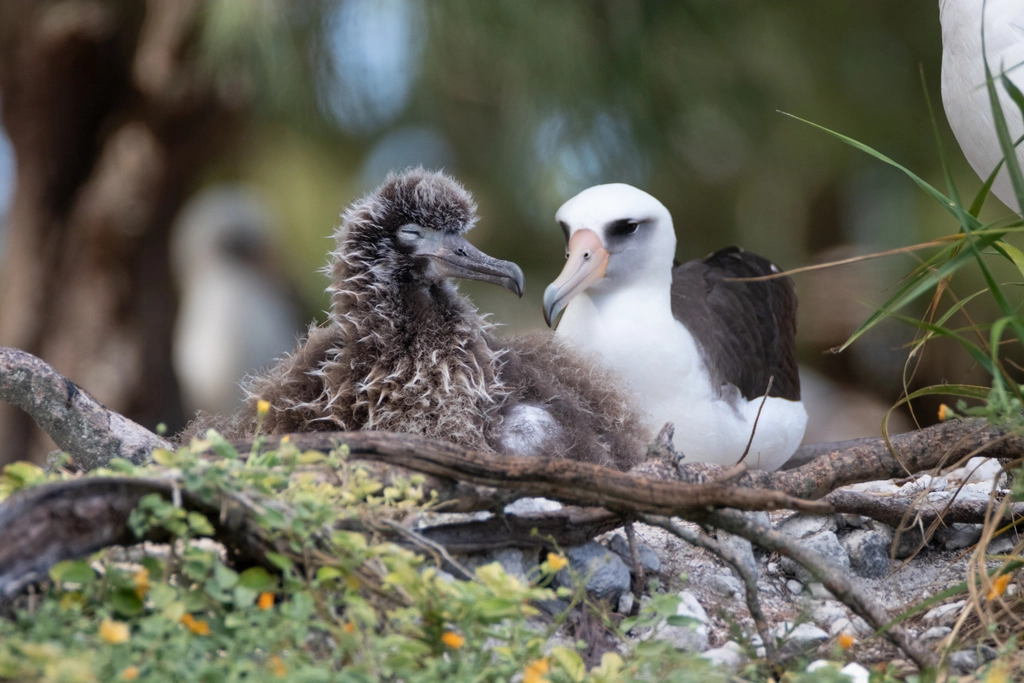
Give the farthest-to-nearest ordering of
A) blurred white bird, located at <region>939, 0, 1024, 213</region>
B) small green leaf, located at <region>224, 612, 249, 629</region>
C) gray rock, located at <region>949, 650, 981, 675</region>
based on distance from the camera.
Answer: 1. blurred white bird, located at <region>939, 0, 1024, 213</region>
2. gray rock, located at <region>949, 650, 981, 675</region>
3. small green leaf, located at <region>224, 612, 249, 629</region>

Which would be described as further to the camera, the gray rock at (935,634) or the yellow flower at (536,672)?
the gray rock at (935,634)

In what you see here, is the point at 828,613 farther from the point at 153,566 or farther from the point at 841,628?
the point at 153,566

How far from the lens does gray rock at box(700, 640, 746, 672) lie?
192 centimetres

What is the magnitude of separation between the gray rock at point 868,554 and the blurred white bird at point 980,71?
43.5 inches

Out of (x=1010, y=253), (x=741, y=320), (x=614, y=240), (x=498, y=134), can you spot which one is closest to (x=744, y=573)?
(x=1010, y=253)

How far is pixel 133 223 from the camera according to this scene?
796 centimetres

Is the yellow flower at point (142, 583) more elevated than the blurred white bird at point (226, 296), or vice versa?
the blurred white bird at point (226, 296)

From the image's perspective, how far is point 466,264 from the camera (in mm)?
2785

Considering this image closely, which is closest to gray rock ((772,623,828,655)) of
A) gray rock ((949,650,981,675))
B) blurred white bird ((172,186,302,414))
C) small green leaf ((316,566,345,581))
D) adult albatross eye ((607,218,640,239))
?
gray rock ((949,650,981,675))

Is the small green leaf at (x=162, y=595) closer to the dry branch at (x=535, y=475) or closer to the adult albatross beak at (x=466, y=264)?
the dry branch at (x=535, y=475)

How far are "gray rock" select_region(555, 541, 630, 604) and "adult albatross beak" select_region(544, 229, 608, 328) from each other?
1197 millimetres

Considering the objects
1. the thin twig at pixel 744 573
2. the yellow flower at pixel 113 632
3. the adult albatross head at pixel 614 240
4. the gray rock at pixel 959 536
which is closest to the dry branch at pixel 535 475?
the thin twig at pixel 744 573

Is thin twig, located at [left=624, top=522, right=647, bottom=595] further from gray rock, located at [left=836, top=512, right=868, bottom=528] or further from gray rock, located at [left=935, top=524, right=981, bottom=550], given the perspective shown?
gray rock, located at [left=935, top=524, right=981, bottom=550]

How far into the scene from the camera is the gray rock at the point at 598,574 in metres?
Result: 2.18
